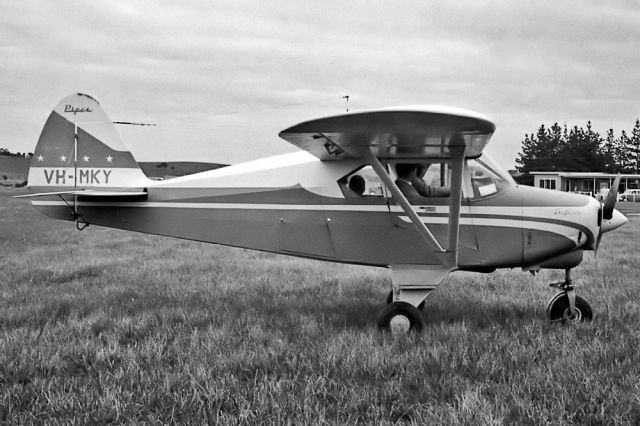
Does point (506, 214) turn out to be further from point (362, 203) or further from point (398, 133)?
point (398, 133)

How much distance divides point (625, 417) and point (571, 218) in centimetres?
291

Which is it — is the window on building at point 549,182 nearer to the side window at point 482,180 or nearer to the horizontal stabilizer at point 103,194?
the side window at point 482,180

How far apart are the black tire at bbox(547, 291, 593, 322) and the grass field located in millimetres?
148

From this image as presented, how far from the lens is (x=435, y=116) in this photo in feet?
15.5

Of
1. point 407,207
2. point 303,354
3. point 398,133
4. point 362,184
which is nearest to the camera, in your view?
point 303,354

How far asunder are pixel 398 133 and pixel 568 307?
2.91 meters

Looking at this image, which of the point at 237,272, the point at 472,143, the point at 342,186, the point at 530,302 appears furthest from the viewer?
the point at 237,272

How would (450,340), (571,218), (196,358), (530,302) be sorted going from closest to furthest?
(196,358), (450,340), (571,218), (530,302)

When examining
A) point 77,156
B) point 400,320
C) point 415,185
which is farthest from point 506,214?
point 77,156

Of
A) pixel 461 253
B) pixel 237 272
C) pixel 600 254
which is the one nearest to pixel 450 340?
pixel 461 253

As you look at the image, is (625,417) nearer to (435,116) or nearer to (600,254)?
(435,116)

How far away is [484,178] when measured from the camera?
6.05 m

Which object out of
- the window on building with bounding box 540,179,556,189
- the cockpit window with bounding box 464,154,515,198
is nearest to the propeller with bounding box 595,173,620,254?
the cockpit window with bounding box 464,154,515,198

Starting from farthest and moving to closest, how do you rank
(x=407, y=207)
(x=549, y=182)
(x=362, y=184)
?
(x=549, y=182) → (x=362, y=184) → (x=407, y=207)
